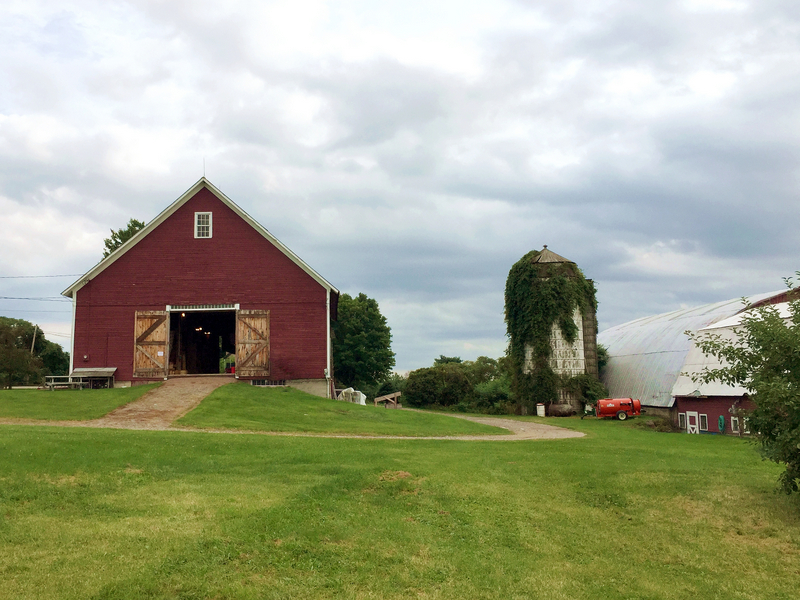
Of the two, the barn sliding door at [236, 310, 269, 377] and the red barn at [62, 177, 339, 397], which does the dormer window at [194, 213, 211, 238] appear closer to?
the red barn at [62, 177, 339, 397]

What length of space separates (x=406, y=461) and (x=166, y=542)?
284 inches

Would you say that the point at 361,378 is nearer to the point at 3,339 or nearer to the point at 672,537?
the point at 3,339

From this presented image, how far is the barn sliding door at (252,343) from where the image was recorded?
31.5m

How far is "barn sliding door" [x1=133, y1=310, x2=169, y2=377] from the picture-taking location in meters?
31.3

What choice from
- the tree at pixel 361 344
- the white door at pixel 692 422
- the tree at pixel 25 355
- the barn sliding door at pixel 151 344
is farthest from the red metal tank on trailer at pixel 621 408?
the tree at pixel 25 355

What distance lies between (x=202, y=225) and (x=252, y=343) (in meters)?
6.54

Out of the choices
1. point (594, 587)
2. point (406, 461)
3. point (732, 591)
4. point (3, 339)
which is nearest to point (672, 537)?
point (732, 591)

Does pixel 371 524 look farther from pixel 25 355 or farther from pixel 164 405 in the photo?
pixel 25 355

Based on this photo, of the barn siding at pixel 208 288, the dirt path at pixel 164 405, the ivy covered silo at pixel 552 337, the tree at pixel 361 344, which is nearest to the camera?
the dirt path at pixel 164 405

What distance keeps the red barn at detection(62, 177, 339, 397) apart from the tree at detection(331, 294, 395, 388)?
28.6 m

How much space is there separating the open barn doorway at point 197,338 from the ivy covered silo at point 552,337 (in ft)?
60.4

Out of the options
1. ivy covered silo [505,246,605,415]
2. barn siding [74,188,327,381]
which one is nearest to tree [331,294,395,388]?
ivy covered silo [505,246,605,415]

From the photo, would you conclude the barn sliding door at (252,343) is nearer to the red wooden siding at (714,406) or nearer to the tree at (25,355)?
the tree at (25,355)

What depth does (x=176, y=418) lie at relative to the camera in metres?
22.1
